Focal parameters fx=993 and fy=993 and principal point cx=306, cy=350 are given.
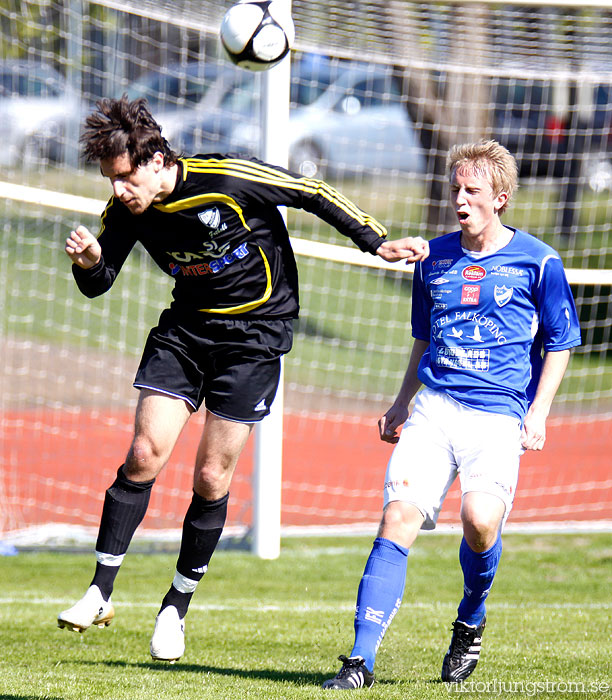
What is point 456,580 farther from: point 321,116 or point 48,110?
point 321,116

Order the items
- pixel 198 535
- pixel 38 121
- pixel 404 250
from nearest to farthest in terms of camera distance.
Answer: pixel 404 250
pixel 198 535
pixel 38 121

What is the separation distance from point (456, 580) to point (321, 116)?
41.2 feet

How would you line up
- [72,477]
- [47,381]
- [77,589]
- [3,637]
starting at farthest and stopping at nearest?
1. [47,381]
2. [72,477]
3. [77,589]
4. [3,637]

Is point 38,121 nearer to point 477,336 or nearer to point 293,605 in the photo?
point 293,605

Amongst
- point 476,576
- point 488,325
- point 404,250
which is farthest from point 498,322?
point 476,576

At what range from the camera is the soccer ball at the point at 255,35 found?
4.65 metres

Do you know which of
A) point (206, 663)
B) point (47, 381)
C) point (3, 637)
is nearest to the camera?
point (206, 663)

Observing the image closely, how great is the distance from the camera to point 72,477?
9.73m

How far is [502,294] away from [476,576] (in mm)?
1150

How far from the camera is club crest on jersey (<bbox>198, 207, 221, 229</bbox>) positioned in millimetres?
3906

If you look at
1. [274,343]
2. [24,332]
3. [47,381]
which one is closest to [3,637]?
[274,343]

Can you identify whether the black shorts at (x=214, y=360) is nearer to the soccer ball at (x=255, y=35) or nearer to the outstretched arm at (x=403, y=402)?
the outstretched arm at (x=403, y=402)

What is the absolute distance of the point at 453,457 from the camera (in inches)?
153

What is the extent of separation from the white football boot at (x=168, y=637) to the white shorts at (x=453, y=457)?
1.02m
